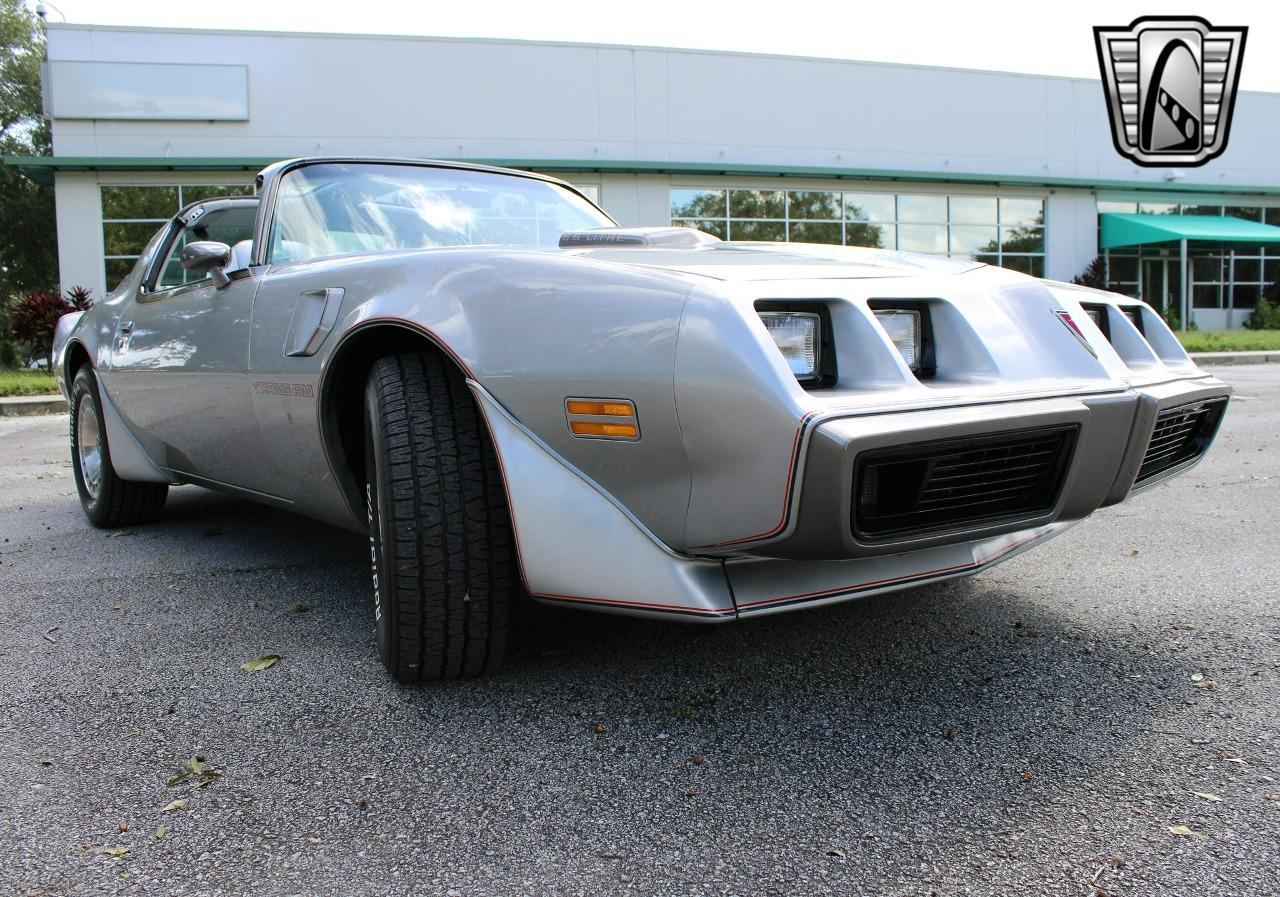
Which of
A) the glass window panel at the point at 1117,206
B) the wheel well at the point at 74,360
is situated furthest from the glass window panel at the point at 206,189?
the glass window panel at the point at 1117,206

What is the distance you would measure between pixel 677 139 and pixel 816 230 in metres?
3.69

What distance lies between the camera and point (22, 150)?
101ft

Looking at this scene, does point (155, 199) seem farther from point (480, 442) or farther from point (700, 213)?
point (480, 442)

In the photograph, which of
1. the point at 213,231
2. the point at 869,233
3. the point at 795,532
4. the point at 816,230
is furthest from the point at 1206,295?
the point at 795,532

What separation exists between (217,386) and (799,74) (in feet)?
66.9

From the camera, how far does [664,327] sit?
1.72 metres

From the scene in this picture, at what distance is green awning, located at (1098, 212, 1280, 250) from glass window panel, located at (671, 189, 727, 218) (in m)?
10.0

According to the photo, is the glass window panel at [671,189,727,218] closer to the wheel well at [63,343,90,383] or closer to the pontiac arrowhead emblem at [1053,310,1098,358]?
the wheel well at [63,343,90,383]

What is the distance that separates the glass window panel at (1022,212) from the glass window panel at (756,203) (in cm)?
574

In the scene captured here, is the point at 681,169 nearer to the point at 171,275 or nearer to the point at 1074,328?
the point at 171,275

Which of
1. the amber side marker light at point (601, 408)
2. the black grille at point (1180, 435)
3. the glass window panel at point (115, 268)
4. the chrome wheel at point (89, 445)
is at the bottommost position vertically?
the chrome wheel at point (89, 445)

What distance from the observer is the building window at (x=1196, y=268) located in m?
24.0

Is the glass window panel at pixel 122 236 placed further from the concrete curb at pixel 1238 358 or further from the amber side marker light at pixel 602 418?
the amber side marker light at pixel 602 418

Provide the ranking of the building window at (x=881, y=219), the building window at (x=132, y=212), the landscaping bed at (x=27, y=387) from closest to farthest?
1. the landscaping bed at (x=27, y=387)
2. the building window at (x=132, y=212)
3. the building window at (x=881, y=219)
